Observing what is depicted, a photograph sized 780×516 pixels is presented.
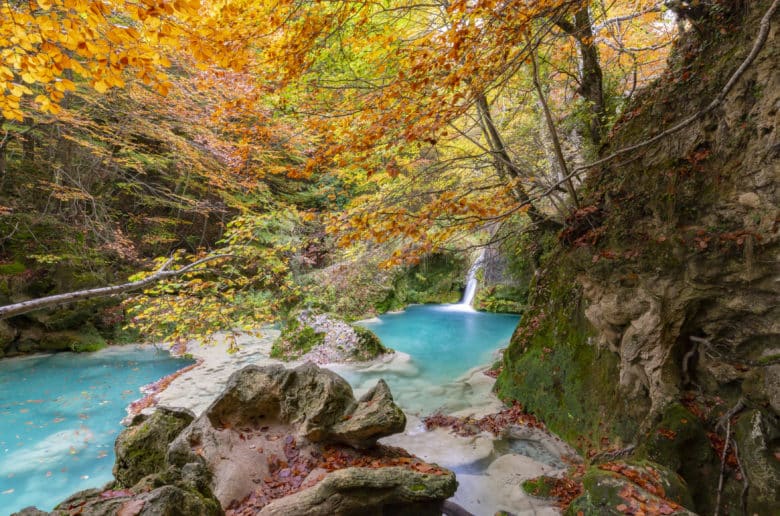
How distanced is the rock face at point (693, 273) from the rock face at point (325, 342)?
5.58 m

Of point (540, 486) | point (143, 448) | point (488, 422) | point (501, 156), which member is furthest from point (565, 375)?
point (143, 448)

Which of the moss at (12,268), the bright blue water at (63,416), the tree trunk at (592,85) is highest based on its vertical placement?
the tree trunk at (592,85)

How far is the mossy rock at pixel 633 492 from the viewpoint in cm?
253

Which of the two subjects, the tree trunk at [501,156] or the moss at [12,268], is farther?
the moss at [12,268]

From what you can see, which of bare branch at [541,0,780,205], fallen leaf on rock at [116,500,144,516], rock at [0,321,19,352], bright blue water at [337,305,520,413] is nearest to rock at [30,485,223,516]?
fallen leaf on rock at [116,500,144,516]

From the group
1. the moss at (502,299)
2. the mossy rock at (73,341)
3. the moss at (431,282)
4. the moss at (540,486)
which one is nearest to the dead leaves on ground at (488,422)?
the moss at (540,486)

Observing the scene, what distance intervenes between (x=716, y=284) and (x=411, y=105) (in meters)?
3.53

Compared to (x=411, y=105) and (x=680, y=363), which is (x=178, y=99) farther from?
(x=680, y=363)

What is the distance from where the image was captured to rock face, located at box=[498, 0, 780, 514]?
9.87 feet

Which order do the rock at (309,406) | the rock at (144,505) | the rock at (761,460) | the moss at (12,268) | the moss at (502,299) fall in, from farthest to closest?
the moss at (502,299) → the moss at (12,268) → the rock at (309,406) → the rock at (761,460) → the rock at (144,505)

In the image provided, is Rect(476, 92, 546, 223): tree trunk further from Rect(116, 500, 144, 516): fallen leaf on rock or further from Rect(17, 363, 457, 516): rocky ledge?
Rect(116, 500, 144, 516): fallen leaf on rock

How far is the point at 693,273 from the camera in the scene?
11.6 ft

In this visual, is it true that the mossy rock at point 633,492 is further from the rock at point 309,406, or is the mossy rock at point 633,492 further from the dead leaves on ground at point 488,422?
the dead leaves on ground at point 488,422

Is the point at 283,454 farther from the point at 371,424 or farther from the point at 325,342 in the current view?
the point at 325,342
